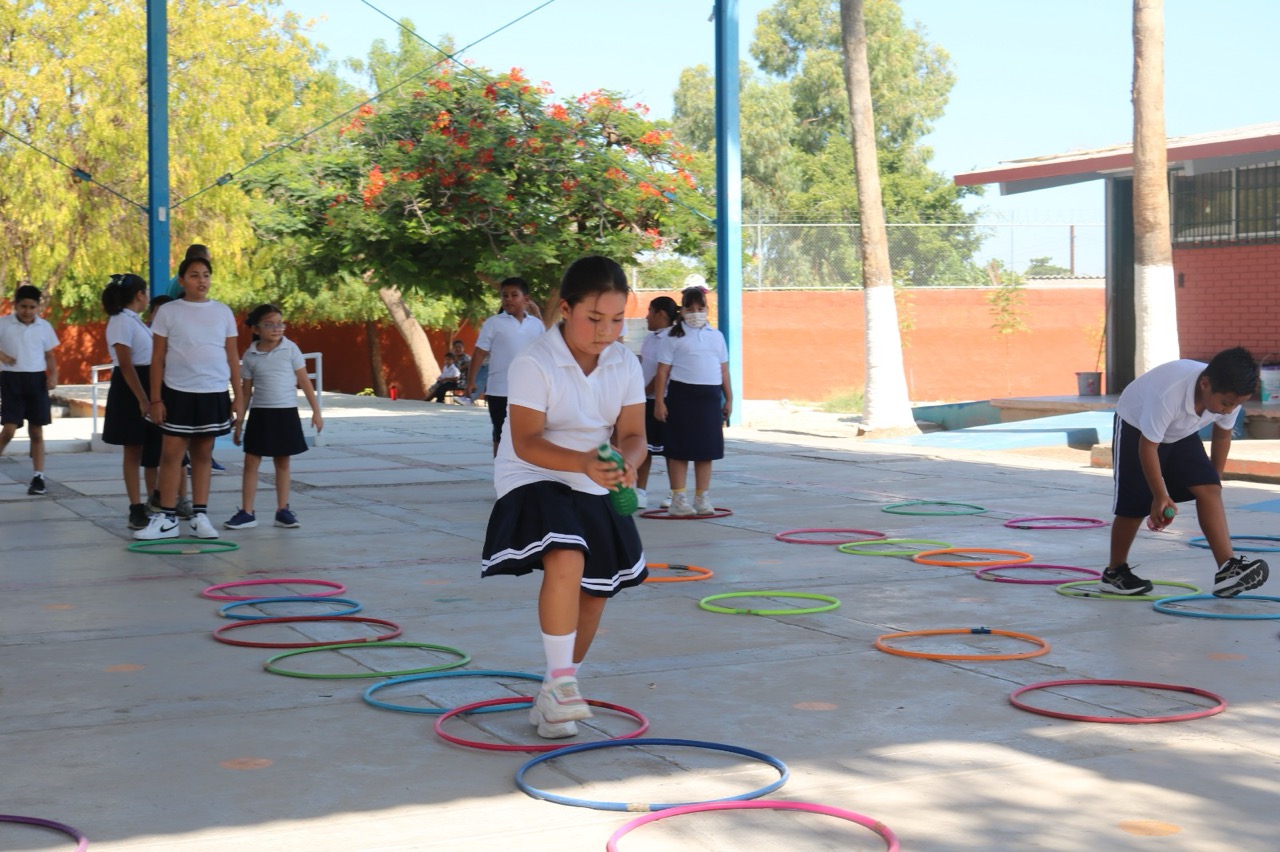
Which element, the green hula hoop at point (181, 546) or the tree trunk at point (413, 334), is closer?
the green hula hoop at point (181, 546)

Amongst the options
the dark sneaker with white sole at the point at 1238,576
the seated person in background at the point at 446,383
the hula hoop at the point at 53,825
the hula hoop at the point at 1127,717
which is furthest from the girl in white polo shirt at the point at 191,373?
the seated person in background at the point at 446,383

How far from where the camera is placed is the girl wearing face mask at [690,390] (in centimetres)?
1105

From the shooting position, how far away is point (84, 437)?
1905 centimetres

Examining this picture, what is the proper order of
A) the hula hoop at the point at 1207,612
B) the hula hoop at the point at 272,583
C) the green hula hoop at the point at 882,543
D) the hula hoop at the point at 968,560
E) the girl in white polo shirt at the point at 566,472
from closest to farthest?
1. the girl in white polo shirt at the point at 566,472
2. the hula hoop at the point at 1207,612
3. the hula hoop at the point at 272,583
4. the hula hoop at the point at 968,560
5. the green hula hoop at the point at 882,543

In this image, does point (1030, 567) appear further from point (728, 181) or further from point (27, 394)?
point (728, 181)

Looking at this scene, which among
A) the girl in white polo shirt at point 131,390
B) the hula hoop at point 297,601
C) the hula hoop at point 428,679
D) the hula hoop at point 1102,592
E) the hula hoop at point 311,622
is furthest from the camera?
the girl in white polo shirt at point 131,390

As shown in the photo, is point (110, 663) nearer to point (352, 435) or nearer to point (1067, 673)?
point (1067, 673)

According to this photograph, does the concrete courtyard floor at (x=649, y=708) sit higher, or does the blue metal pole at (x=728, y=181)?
the blue metal pole at (x=728, y=181)

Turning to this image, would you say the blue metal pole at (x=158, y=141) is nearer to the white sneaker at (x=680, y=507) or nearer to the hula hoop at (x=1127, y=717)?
the white sneaker at (x=680, y=507)

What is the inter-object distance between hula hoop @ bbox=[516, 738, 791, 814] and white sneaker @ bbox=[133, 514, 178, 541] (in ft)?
19.4

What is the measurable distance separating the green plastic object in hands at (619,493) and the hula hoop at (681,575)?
10.2 feet

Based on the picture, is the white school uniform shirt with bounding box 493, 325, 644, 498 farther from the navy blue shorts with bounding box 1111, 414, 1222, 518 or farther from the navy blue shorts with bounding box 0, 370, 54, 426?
the navy blue shorts with bounding box 0, 370, 54, 426

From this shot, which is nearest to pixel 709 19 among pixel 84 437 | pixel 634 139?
pixel 634 139

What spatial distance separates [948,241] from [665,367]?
75.7ft
